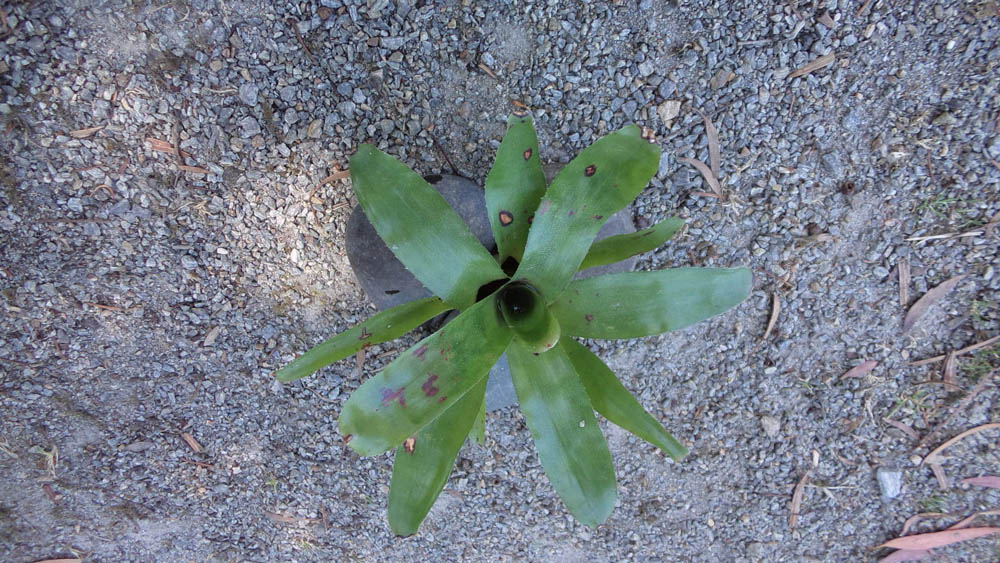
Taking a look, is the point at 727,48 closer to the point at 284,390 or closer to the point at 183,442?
the point at 284,390

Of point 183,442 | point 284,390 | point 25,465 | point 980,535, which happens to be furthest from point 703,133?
point 25,465

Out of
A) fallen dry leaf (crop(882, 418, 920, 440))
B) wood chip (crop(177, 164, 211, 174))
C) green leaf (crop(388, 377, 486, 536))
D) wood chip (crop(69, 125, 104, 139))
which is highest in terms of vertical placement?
wood chip (crop(69, 125, 104, 139))

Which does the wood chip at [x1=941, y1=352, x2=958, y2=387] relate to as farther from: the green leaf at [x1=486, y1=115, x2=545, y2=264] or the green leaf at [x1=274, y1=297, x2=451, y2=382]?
the green leaf at [x1=274, y1=297, x2=451, y2=382]

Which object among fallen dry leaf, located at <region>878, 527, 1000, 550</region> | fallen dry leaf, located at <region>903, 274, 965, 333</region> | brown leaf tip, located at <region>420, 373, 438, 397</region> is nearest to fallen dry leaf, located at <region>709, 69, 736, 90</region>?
fallen dry leaf, located at <region>903, 274, 965, 333</region>

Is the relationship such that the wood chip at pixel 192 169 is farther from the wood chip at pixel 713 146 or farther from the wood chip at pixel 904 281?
the wood chip at pixel 904 281

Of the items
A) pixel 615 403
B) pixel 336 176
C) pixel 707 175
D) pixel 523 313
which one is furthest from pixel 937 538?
pixel 336 176

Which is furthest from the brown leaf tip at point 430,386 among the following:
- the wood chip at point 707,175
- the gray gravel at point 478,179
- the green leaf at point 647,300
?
the wood chip at point 707,175
